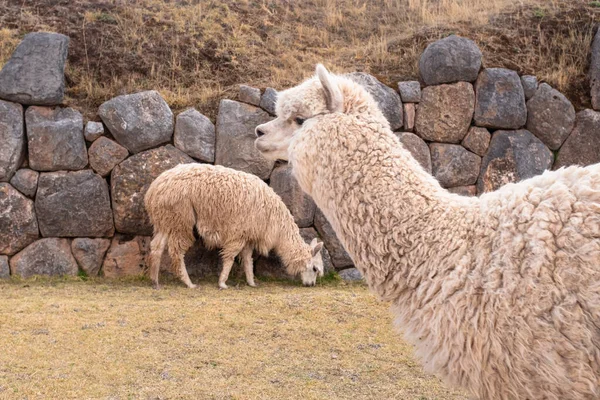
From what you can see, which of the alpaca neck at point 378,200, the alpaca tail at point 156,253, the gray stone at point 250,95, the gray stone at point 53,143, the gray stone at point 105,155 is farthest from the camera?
the gray stone at point 250,95

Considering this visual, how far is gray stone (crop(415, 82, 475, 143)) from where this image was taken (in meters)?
8.65

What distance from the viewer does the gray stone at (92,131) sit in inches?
306

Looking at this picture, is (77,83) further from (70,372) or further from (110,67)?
(70,372)

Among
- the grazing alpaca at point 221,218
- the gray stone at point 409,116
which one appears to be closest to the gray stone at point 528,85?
the gray stone at point 409,116

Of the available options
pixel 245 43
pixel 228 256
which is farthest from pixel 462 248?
pixel 245 43

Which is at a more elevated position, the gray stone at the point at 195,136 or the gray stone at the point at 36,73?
the gray stone at the point at 36,73

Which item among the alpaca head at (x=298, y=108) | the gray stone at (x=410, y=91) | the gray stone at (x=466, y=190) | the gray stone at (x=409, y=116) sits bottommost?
the gray stone at (x=466, y=190)

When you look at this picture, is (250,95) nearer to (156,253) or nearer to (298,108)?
(156,253)

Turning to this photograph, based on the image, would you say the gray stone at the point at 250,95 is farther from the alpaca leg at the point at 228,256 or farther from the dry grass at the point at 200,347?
the dry grass at the point at 200,347

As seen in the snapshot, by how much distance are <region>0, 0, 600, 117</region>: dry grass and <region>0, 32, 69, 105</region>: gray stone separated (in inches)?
18.4

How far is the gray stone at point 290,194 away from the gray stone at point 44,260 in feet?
8.84

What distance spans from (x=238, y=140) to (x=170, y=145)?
871mm

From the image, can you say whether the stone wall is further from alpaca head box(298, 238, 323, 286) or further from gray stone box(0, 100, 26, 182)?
alpaca head box(298, 238, 323, 286)

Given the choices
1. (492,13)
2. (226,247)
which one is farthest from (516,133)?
(226,247)
